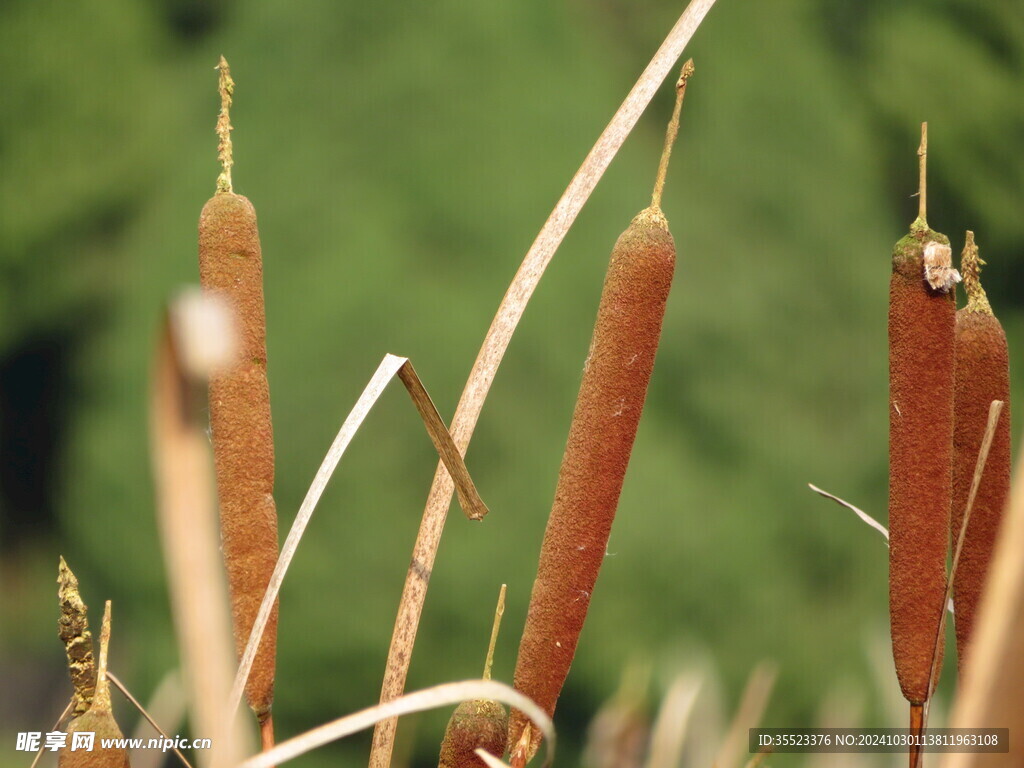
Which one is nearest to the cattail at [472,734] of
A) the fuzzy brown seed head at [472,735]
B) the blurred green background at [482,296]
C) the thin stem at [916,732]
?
the fuzzy brown seed head at [472,735]

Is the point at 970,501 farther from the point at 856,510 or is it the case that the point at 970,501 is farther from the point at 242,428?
the point at 242,428

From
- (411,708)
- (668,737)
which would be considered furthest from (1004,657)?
(668,737)

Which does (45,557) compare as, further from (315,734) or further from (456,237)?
(315,734)

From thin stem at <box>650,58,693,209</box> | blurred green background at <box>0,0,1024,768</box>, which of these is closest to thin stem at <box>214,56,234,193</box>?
thin stem at <box>650,58,693,209</box>

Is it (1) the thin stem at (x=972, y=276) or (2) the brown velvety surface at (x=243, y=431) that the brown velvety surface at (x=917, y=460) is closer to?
(1) the thin stem at (x=972, y=276)

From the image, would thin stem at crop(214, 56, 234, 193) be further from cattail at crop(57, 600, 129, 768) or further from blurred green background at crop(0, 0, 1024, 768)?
blurred green background at crop(0, 0, 1024, 768)
